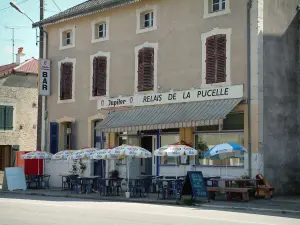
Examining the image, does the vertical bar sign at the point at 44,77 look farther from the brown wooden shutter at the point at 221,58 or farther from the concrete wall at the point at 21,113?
the brown wooden shutter at the point at 221,58

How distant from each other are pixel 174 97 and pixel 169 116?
1021mm

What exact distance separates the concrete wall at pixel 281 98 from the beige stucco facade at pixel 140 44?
87cm

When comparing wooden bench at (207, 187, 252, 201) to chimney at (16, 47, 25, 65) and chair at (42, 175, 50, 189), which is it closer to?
chair at (42, 175, 50, 189)

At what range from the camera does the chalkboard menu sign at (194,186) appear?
738 inches

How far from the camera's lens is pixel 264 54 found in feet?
68.2

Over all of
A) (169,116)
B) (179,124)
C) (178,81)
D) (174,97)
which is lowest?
(179,124)

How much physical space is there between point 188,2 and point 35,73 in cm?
1674

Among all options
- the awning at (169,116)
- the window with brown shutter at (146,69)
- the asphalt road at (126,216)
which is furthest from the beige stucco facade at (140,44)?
the asphalt road at (126,216)

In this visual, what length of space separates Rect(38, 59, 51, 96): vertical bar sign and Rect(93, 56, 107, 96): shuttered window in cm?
325

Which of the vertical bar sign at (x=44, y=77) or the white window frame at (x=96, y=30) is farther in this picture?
the vertical bar sign at (x=44, y=77)

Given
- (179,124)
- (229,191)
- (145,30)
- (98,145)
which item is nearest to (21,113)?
(98,145)

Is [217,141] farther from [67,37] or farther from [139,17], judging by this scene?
[67,37]

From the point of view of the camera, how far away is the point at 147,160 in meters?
25.0

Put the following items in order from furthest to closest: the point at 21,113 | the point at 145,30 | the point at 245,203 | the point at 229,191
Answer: the point at 21,113 < the point at 145,30 < the point at 229,191 < the point at 245,203
